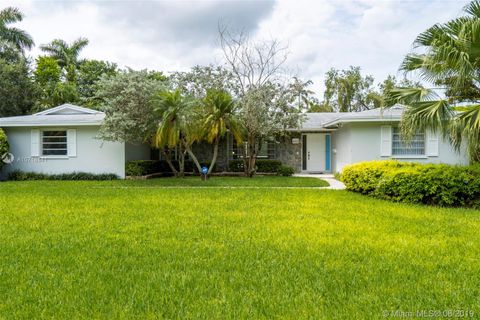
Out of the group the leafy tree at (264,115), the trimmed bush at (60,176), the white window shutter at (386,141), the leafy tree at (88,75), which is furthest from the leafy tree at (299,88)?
the leafy tree at (88,75)

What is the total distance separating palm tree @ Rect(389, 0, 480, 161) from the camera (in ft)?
26.3

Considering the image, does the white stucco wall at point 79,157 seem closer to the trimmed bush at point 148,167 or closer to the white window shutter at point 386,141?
the trimmed bush at point 148,167

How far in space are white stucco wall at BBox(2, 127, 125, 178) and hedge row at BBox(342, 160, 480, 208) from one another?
37.3ft

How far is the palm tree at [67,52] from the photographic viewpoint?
103ft

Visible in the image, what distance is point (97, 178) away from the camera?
16.2m

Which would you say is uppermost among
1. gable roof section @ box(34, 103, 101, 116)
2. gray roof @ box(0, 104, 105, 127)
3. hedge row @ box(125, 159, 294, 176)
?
gable roof section @ box(34, 103, 101, 116)

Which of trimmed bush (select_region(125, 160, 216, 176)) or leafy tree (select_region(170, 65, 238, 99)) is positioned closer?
trimmed bush (select_region(125, 160, 216, 176))

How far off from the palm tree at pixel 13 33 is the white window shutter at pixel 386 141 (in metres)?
25.2

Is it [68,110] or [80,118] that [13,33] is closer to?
[68,110]

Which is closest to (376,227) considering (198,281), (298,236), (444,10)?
(298,236)

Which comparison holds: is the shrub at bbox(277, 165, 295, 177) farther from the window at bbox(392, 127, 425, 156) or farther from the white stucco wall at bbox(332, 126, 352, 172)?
the window at bbox(392, 127, 425, 156)

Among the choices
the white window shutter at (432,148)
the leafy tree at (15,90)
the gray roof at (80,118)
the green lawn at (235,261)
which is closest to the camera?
the green lawn at (235,261)

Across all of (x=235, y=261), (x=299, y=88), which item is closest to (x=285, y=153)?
(x=299, y=88)

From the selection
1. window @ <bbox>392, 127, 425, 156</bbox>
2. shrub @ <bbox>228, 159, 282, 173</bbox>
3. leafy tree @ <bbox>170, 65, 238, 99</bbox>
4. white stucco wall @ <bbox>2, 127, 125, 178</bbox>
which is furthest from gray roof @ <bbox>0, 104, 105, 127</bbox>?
window @ <bbox>392, 127, 425, 156</bbox>
